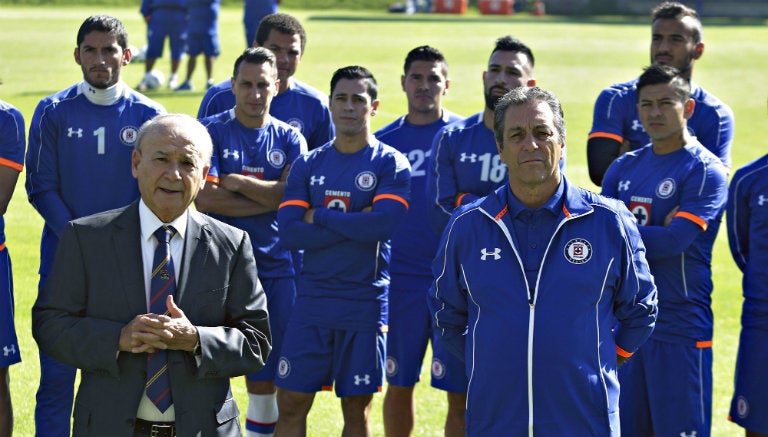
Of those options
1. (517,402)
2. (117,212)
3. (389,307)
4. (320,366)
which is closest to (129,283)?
(117,212)

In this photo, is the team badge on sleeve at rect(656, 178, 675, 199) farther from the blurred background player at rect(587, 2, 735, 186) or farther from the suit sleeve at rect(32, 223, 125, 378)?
the suit sleeve at rect(32, 223, 125, 378)

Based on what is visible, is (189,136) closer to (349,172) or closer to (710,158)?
(349,172)

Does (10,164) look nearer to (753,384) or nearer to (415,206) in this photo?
(415,206)

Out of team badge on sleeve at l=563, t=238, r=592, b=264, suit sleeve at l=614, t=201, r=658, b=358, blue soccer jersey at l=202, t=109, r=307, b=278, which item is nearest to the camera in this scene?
team badge on sleeve at l=563, t=238, r=592, b=264

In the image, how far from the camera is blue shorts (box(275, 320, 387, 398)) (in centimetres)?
664

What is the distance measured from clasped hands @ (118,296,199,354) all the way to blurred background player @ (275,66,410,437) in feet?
7.49

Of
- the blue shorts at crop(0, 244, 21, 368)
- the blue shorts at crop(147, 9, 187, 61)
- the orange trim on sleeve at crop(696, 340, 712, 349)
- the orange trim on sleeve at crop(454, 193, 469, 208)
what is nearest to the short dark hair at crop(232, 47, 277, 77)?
the orange trim on sleeve at crop(454, 193, 469, 208)

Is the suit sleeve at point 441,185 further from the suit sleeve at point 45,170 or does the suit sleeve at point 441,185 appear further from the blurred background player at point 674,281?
the suit sleeve at point 45,170

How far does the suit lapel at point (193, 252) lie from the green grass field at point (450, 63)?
347 cm

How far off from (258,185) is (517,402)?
2.94 m

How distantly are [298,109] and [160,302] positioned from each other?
367cm

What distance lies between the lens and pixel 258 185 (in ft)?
22.7

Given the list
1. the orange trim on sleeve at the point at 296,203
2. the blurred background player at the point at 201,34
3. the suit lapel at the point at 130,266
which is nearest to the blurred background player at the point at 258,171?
the orange trim on sleeve at the point at 296,203

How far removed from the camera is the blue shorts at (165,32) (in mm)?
20109
